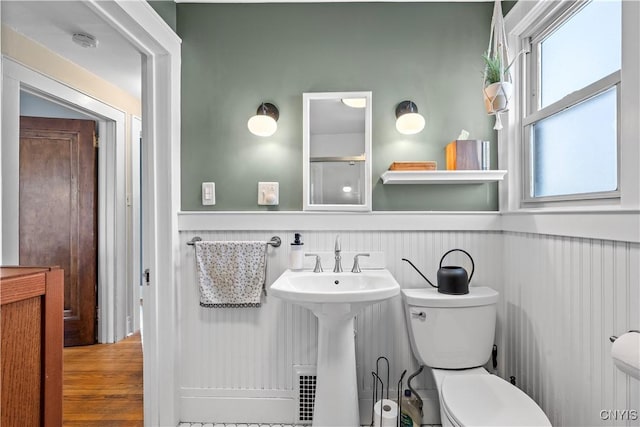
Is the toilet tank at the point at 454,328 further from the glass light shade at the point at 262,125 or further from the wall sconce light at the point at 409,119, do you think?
the glass light shade at the point at 262,125

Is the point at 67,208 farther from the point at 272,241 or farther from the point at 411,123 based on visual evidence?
the point at 411,123

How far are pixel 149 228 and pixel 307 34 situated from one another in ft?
4.44

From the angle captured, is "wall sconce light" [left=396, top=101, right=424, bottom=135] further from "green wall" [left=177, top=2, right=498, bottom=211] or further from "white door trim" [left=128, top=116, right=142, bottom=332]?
"white door trim" [left=128, top=116, right=142, bottom=332]

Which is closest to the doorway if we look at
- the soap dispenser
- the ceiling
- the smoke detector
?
the ceiling

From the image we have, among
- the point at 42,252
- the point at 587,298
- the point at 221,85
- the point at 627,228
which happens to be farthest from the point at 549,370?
the point at 42,252

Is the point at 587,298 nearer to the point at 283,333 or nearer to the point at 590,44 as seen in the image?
the point at 590,44

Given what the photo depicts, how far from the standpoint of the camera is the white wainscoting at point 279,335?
183 centimetres

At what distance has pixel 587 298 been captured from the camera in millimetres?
1234

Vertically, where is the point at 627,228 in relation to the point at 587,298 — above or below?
above

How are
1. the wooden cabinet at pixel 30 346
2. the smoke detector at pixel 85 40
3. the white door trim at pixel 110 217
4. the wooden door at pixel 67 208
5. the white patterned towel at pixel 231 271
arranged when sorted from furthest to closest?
the white door trim at pixel 110 217 < the wooden door at pixel 67 208 < the smoke detector at pixel 85 40 < the white patterned towel at pixel 231 271 < the wooden cabinet at pixel 30 346

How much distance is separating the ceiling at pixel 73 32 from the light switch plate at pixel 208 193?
2.82 ft

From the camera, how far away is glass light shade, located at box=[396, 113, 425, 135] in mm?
1774

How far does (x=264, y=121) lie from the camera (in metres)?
1.79

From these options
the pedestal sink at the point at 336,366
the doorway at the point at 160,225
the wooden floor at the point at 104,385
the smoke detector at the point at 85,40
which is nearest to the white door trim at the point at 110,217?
the wooden floor at the point at 104,385
